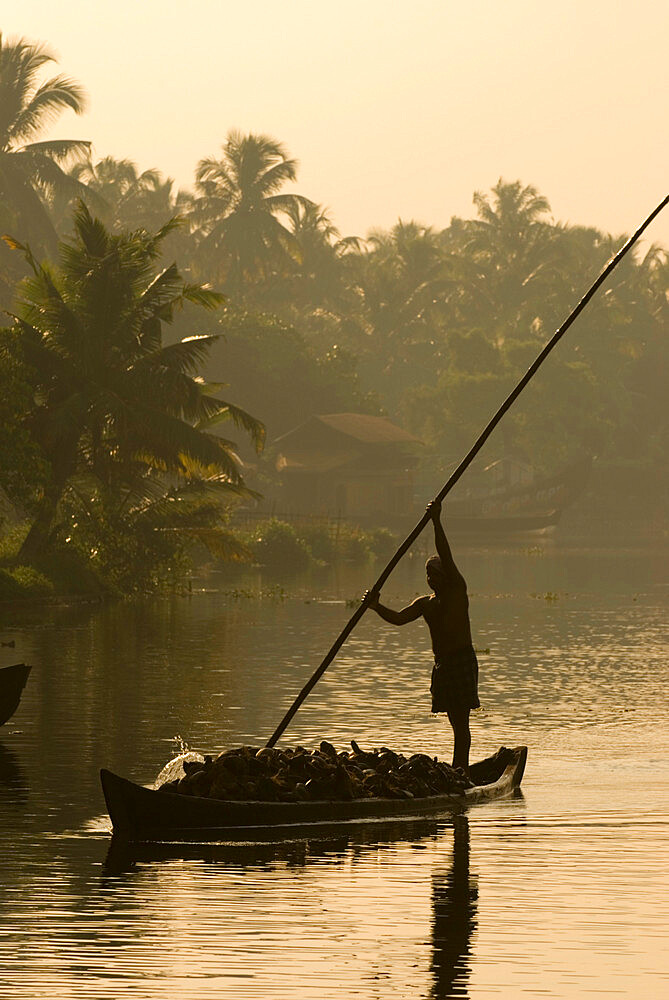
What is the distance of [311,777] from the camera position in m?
13.9

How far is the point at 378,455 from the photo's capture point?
74.6 meters

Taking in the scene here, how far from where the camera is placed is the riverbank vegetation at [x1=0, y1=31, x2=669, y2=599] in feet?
122

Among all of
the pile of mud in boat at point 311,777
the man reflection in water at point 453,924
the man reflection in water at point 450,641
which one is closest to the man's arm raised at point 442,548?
the man reflection in water at point 450,641

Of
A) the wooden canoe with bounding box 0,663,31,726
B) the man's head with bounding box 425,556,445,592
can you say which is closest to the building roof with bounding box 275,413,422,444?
the wooden canoe with bounding box 0,663,31,726

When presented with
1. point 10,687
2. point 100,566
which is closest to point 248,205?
point 100,566

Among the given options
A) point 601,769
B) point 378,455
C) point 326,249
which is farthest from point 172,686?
point 326,249

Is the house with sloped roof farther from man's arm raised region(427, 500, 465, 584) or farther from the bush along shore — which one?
man's arm raised region(427, 500, 465, 584)

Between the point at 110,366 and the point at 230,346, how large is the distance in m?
38.1

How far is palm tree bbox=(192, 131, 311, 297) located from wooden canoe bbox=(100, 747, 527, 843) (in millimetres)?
67830

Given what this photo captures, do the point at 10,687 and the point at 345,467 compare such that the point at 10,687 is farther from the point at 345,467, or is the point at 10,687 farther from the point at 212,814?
the point at 345,467

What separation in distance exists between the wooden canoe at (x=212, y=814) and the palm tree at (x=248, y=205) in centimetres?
6783

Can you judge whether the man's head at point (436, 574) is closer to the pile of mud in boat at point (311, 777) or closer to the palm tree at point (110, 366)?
the pile of mud in boat at point (311, 777)

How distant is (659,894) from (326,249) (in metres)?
92.8

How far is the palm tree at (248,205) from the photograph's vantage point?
8069 cm
